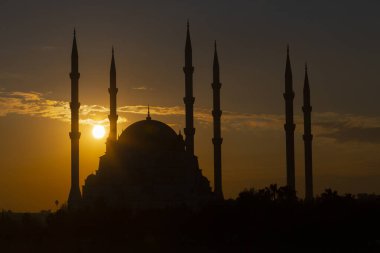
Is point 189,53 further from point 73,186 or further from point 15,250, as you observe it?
point 15,250

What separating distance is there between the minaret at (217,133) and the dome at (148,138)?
4634 mm

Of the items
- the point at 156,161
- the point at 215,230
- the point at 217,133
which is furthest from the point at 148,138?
the point at 215,230

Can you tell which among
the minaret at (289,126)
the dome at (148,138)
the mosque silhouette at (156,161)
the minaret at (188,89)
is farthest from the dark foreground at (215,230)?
the dome at (148,138)

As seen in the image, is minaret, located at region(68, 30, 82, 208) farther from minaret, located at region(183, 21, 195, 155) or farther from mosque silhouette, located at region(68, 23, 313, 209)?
minaret, located at region(183, 21, 195, 155)

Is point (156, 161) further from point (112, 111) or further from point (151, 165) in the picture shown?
point (112, 111)

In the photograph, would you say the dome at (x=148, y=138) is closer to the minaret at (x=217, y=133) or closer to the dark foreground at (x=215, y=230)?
the minaret at (x=217, y=133)

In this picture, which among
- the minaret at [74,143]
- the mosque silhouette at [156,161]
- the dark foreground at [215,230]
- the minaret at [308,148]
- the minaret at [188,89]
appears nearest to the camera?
the dark foreground at [215,230]

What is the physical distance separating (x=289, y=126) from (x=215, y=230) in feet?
52.8

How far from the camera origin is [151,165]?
2721 inches

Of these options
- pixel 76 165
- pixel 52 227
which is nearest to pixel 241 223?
pixel 52 227

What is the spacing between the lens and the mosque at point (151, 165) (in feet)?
216

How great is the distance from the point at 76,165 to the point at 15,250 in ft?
52.4

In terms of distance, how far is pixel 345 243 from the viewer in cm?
4838

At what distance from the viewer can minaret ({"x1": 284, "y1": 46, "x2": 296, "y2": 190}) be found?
214 feet
